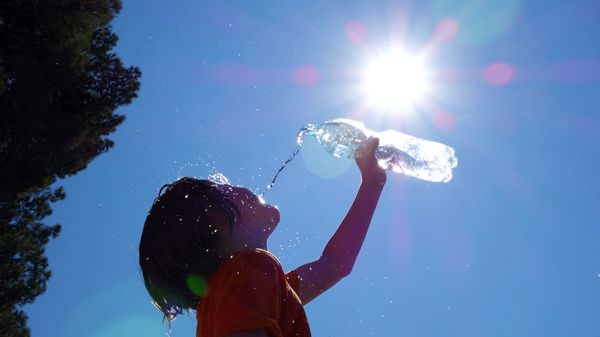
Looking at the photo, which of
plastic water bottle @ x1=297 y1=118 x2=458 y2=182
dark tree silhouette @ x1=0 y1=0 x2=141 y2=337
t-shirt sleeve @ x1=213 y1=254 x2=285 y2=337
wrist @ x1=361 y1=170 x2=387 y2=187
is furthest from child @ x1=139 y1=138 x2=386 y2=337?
dark tree silhouette @ x1=0 y1=0 x2=141 y2=337

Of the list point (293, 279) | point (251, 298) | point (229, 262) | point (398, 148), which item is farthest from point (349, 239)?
point (398, 148)

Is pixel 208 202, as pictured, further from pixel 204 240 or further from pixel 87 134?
pixel 87 134

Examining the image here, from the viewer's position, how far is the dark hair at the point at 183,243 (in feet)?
6.17

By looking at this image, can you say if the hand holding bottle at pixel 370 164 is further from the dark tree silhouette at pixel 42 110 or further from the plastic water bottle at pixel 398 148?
the dark tree silhouette at pixel 42 110

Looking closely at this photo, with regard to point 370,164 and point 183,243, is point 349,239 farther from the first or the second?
point 183,243

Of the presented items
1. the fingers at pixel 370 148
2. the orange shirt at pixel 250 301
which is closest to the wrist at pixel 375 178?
the fingers at pixel 370 148

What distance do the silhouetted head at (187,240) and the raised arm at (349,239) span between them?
32 centimetres

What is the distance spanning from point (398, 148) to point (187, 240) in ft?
10.8

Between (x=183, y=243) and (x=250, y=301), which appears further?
(x=183, y=243)

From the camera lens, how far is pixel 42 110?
324 inches

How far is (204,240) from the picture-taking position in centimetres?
189

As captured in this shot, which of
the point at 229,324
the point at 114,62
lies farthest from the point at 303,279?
the point at 114,62

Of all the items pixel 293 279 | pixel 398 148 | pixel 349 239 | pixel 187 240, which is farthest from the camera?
pixel 398 148

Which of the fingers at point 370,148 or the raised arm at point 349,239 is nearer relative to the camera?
the raised arm at point 349,239
